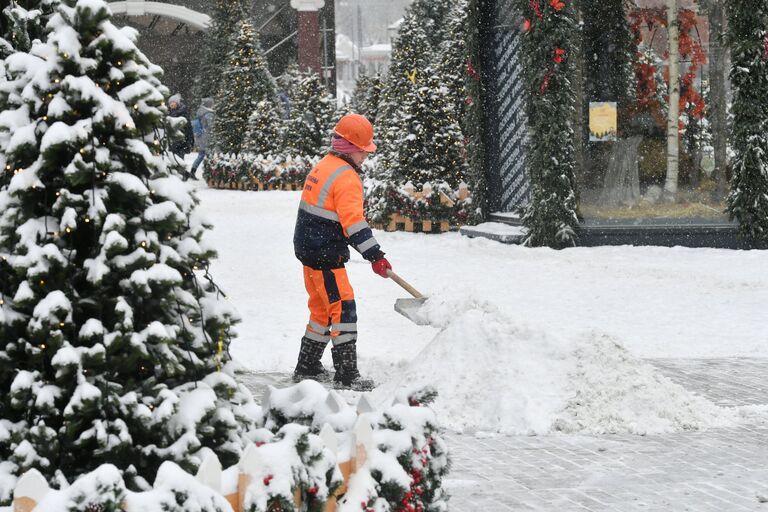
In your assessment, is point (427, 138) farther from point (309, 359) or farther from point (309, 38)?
point (309, 38)

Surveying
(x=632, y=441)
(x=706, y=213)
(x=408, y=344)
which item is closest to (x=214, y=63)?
(x=706, y=213)

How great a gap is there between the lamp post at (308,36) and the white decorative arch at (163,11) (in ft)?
14.0

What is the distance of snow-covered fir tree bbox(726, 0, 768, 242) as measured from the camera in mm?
16656

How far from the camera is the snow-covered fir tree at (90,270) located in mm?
3215

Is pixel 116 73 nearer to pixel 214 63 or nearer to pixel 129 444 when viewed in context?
pixel 129 444

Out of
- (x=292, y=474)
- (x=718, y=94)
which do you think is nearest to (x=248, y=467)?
(x=292, y=474)

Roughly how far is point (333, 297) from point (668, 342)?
349cm

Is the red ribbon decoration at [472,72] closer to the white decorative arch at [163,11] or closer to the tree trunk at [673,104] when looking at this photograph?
the tree trunk at [673,104]

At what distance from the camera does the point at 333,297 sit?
8359 millimetres

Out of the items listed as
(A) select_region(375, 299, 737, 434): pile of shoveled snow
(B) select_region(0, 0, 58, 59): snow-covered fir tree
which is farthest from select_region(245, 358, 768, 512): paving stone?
(B) select_region(0, 0, 58, 59): snow-covered fir tree

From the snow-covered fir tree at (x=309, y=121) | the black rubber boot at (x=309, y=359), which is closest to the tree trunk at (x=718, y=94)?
the black rubber boot at (x=309, y=359)

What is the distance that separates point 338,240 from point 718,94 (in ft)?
34.3

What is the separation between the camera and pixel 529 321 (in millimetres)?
8055

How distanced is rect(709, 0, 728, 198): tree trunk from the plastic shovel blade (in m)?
10.1
